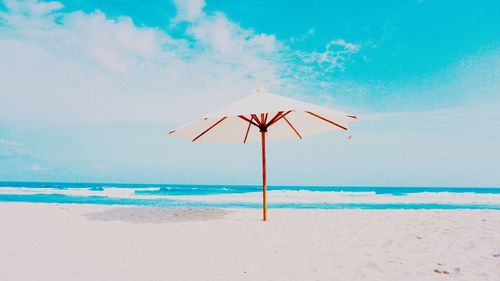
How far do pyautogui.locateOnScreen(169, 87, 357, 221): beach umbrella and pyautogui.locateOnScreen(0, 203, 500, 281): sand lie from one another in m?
1.23

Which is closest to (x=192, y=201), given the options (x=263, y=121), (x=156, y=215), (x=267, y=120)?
(x=156, y=215)

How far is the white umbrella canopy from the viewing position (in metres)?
5.39

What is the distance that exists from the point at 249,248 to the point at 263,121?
8.70ft

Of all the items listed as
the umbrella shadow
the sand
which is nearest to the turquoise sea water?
the umbrella shadow

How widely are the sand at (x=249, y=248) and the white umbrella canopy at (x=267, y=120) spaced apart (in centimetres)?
180

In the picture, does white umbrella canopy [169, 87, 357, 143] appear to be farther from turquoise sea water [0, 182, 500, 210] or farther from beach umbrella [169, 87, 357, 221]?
turquoise sea water [0, 182, 500, 210]

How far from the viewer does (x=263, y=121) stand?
6305 millimetres

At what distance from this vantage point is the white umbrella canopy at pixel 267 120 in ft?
17.7

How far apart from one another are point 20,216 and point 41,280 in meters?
5.08

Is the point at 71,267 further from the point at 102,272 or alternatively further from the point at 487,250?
the point at 487,250

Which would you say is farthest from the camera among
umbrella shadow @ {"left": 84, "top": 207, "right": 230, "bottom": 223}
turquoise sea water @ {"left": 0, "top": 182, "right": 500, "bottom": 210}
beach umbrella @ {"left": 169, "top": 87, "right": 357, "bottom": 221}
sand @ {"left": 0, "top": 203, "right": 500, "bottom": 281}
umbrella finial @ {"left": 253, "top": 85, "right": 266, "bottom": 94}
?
turquoise sea water @ {"left": 0, "top": 182, "right": 500, "bottom": 210}

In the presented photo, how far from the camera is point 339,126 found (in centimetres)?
682

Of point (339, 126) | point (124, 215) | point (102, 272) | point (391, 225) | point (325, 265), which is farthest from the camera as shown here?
point (124, 215)

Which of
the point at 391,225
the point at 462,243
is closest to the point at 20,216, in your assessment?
the point at 391,225
